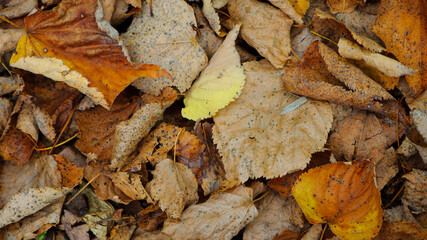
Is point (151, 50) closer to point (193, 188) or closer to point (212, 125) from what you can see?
point (212, 125)

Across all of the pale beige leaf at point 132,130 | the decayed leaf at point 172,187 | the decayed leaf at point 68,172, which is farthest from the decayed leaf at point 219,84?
the decayed leaf at point 68,172

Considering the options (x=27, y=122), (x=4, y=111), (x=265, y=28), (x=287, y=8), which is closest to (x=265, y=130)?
(x=265, y=28)

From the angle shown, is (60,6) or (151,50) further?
(151,50)

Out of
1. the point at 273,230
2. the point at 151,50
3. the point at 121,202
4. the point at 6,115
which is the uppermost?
the point at 151,50

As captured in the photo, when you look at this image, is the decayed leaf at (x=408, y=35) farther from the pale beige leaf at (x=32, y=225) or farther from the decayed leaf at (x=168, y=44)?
the pale beige leaf at (x=32, y=225)

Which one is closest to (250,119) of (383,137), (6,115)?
(383,137)
